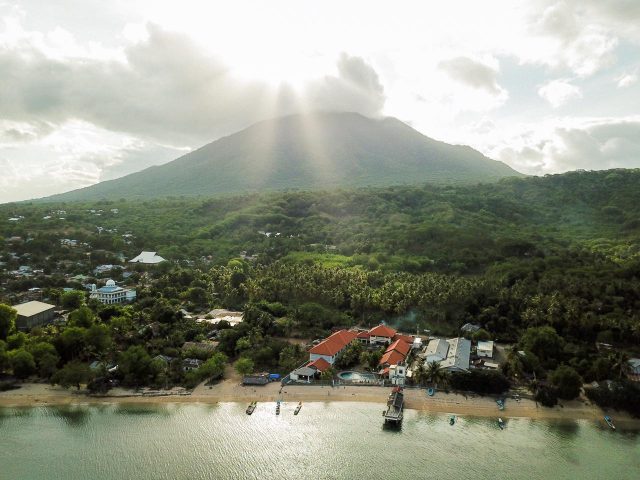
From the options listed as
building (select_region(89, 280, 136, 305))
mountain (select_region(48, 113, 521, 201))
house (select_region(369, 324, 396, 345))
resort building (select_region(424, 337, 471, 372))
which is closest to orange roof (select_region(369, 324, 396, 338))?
house (select_region(369, 324, 396, 345))

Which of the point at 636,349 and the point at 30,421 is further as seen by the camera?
the point at 636,349

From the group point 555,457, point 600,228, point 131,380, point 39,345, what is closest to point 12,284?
point 39,345

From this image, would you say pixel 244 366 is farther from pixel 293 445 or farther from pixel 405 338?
pixel 405 338

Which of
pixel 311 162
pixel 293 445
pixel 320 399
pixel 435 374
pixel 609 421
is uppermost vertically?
pixel 311 162

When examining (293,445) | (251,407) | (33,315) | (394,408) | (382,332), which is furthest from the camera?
(33,315)

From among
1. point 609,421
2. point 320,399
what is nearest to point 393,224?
point 320,399

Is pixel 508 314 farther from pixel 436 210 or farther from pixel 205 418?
pixel 436 210
